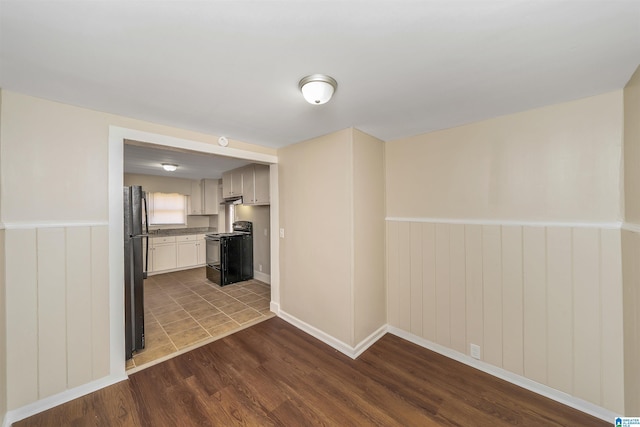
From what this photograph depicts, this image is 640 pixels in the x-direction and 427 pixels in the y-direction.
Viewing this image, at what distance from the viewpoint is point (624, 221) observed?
1.61 m

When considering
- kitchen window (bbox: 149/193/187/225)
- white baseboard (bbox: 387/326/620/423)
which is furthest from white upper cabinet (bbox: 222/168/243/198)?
white baseboard (bbox: 387/326/620/423)

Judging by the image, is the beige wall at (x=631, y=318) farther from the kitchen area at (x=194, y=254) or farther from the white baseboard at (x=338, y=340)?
the kitchen area at (x=194, y=254)

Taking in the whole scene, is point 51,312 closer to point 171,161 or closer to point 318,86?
point 318,86

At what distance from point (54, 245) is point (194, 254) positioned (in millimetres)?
4363

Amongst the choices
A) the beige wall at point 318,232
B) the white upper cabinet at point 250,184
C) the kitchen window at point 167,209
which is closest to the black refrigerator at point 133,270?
the beige wall at point 318,232

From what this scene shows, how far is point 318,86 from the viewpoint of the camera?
1472 mm

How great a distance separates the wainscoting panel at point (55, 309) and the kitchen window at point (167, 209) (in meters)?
4.34

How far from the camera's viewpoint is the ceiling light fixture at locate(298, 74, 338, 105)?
4.78 ft

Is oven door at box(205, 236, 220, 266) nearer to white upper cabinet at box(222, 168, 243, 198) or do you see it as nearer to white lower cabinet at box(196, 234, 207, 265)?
white upper cabinet at box(222, 168, 243, 198)

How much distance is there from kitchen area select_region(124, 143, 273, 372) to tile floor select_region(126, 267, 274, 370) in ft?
0.04

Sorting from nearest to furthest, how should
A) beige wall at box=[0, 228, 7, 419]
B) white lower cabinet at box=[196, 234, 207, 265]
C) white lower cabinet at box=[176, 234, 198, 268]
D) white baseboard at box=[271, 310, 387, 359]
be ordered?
beige wall at box=[0, 228, 7, 419] → white baseboard at box=[271, 310, 387, 359] → white lower cabinet at box=[176, 234, 198, 268] → white lower cabinet at box=[196, 234, 207, 265]

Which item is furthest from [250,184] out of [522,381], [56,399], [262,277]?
[522,381]

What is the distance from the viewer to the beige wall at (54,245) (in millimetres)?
1665

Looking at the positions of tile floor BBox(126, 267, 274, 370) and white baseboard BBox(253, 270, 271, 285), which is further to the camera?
white baseboard BBox(253, 270, 271, 285)
